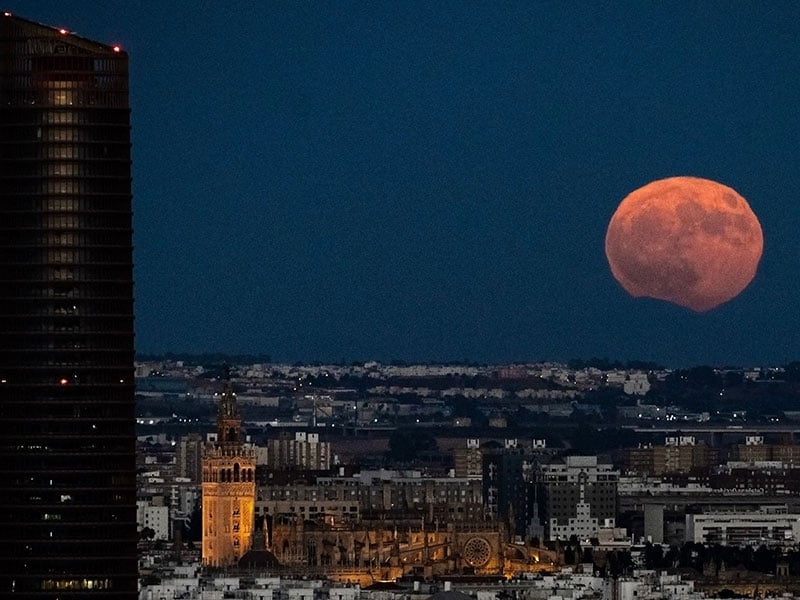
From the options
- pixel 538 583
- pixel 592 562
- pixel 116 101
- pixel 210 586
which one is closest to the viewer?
pixel 116 101

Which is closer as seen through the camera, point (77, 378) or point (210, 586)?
point (77, 378)

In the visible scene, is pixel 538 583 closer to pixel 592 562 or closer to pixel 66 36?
→ pixel 592 562

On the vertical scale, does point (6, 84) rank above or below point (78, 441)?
above

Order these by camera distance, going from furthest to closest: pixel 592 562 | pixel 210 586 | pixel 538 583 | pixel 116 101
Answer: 1. pixel 592 562
2. pixel 538 583
3. pixel 210 586
4. pixel 116 101

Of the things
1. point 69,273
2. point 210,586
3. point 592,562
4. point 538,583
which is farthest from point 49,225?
point 592,562

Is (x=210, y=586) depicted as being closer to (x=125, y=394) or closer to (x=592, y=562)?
(x=592, y=562)

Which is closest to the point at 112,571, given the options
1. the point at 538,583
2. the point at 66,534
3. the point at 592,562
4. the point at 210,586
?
the point at 66,534
